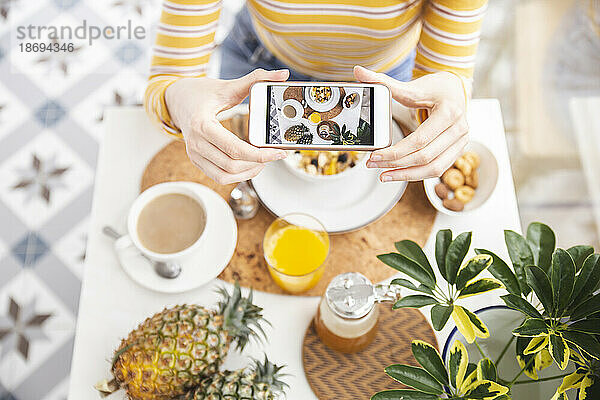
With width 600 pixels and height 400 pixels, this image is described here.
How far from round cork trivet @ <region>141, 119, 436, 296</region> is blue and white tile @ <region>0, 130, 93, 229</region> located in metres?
1.00

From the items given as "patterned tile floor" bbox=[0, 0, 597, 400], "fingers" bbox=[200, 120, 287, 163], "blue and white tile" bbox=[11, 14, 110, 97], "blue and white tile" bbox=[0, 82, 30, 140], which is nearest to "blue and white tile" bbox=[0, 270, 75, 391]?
"patterned tile floor" bbox=[0, 0, 597, 400]

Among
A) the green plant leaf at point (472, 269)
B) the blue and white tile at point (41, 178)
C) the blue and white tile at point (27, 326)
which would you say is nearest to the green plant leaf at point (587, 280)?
the green plant leaf at point (472, 269)

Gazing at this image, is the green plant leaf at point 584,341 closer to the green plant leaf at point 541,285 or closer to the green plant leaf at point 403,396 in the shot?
the green plant leaf at point 541,285

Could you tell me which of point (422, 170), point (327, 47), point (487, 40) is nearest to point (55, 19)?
point (327, 47)

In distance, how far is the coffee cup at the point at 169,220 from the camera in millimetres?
964

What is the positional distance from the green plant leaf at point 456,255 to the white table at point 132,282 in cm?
27

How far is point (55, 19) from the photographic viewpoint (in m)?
2.20

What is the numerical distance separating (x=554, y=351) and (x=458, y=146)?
374 mm

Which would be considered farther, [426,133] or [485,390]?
[426,133]

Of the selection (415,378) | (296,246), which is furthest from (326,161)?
(415,378)

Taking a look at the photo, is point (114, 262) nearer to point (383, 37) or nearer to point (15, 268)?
point (383, 37)

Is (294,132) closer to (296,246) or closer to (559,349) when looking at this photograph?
(296,246)

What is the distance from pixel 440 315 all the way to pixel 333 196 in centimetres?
41

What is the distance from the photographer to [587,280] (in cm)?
65
